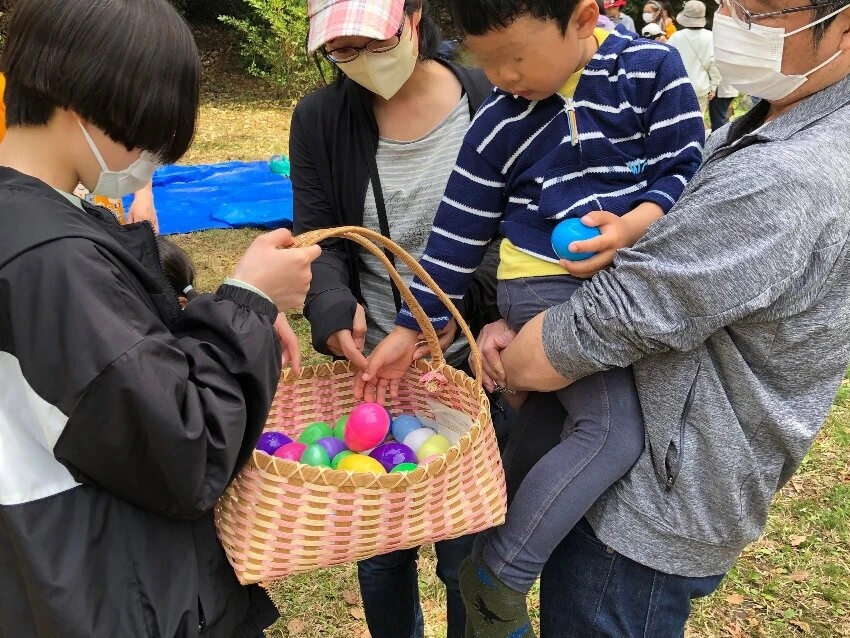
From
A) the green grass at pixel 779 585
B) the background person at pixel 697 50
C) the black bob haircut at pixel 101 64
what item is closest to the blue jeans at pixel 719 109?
the background person at pixel 697 50

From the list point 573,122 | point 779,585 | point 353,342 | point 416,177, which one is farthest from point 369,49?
point 779,585

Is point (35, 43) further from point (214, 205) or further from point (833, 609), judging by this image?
point (214, 205)

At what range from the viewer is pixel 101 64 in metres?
1.28

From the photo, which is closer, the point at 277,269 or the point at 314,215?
the point at 277,269

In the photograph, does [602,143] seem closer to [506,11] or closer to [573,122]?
[573,122]

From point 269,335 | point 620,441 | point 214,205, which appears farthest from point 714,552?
point 214,205

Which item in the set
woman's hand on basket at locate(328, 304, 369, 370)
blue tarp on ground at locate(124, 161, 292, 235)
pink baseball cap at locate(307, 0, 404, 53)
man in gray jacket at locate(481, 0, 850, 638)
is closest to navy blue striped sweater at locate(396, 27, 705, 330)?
man in gray jacket at locate(481, 0, 850, 638)

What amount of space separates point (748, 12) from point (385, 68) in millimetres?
994

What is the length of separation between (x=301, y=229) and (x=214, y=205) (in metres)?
5.19

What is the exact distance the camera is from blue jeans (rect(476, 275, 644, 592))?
1.52 m

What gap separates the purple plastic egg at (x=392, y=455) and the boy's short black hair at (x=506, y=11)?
1036 mm

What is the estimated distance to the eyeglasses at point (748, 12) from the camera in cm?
130

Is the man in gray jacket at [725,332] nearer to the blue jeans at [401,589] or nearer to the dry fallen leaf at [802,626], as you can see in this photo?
the blue jeans at [401,589]

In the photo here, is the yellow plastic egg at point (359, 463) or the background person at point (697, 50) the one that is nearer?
the yellow plastic egg at point (359, 463)
